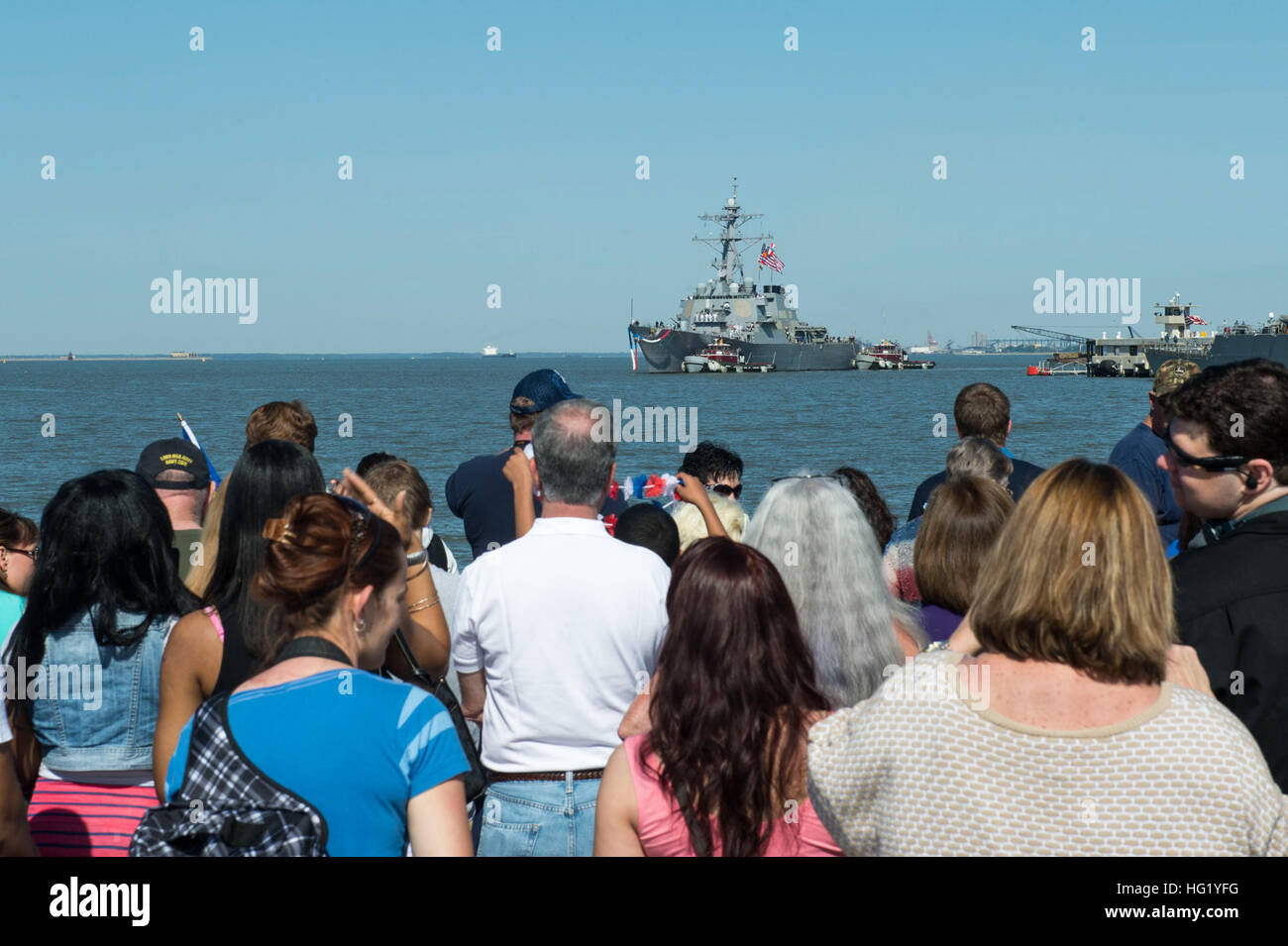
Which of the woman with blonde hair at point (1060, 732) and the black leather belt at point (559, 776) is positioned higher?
the woman with blonde hair at point (1060, 732)

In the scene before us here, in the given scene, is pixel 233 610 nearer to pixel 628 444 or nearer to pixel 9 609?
pixel 9 609

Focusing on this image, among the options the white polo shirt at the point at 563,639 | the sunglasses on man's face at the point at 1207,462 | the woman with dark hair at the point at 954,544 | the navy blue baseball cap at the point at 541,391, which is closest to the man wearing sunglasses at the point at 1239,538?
the sunglasses on man's face at the point at 1207,462

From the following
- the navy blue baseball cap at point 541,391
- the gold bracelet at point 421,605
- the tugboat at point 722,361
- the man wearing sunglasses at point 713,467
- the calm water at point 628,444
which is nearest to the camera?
the gold bracelet at point 421,605

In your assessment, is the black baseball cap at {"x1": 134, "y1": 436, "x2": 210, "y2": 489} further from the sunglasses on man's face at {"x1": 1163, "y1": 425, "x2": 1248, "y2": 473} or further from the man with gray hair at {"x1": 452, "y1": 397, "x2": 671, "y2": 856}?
the sunglasses on man's face at {"x1": 1163, "y1": 425, "x2": 1248, "y2": 473}

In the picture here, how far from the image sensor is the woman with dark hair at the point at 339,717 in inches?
83.0

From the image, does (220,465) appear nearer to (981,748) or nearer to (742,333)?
(981,748)

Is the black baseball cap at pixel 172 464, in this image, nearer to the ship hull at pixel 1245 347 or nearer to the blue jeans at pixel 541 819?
the blue jeans at pixel 541 819

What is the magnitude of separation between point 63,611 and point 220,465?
2816 centimetres

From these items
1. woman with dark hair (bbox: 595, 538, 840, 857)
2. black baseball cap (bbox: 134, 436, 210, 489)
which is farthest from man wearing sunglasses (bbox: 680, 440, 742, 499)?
woman with dark hair (bbox: 595, 538, 840, 857)

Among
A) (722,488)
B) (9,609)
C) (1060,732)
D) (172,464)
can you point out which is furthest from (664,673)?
(722,488)

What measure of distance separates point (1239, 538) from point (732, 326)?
337 ft

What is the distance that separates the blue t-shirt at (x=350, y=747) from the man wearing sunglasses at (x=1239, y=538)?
188cm

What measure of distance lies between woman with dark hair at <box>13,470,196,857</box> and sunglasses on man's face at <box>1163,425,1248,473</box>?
9.26 feet

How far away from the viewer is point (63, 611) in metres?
3.08
